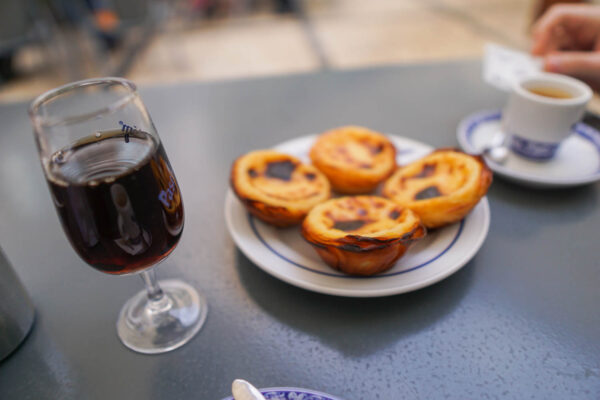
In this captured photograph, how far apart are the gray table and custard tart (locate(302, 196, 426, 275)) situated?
7 centimetres

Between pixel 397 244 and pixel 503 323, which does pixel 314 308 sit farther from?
pixel 503 323

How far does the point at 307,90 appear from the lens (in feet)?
4.35

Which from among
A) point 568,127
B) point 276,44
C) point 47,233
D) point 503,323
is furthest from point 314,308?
point 276,44

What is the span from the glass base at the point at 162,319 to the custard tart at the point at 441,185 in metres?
0.38

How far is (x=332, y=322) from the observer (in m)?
0.64

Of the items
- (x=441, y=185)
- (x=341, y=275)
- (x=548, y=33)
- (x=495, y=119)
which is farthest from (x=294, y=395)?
(x=548, y=33)

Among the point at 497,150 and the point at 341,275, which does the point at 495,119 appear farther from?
the point at 341,275

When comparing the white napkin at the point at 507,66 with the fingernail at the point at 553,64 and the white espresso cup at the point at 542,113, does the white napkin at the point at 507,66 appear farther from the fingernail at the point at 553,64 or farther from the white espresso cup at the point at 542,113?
the white espresso cup at the point at 542,113

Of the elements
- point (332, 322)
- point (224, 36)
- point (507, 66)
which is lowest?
point (224, 36)

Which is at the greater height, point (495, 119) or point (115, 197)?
point (115, 197)

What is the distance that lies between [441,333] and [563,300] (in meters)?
0.20

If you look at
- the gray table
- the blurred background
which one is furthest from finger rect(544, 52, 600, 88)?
the blurred background

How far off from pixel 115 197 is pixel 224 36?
14.6 feet

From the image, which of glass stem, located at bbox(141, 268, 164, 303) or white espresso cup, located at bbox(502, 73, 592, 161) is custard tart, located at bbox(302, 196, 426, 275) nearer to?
glass stem, located at bbox(141, 268, 164, 303)
